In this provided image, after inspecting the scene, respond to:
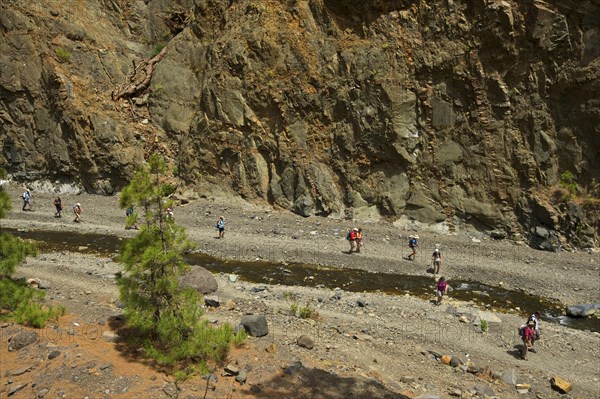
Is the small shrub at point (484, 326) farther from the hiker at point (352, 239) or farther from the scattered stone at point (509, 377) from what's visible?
the hiker at point (352, 239)

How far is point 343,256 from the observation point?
837 inches

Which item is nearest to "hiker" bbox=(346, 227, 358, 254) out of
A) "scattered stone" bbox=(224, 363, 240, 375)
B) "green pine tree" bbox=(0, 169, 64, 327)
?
"scattered stone" bbox=(224, 363, 240, 375)

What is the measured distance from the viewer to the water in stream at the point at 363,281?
16.9m

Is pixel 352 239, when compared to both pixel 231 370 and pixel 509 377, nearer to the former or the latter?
pixel 509 377

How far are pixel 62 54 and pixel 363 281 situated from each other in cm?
2974

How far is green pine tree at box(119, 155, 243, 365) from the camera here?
29.7ft

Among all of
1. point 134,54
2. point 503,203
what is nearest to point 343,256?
point 503,203

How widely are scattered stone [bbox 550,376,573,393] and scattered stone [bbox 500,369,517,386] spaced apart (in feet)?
3.02

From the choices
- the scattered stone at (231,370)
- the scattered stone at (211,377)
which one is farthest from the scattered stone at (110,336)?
the scattered stone at (231,370)

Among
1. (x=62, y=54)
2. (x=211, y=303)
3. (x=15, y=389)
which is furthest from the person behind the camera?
(x=62, y=54)

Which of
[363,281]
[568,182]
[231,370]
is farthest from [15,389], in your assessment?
Answer: [568,182]

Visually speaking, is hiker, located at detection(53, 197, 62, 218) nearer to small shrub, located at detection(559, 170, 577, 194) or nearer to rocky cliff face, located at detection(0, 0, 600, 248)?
rocky cliff face, located at detection(0, 0, 600, 248)

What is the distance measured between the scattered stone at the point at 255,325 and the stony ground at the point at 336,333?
381mm

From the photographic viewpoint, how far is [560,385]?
11.0m
